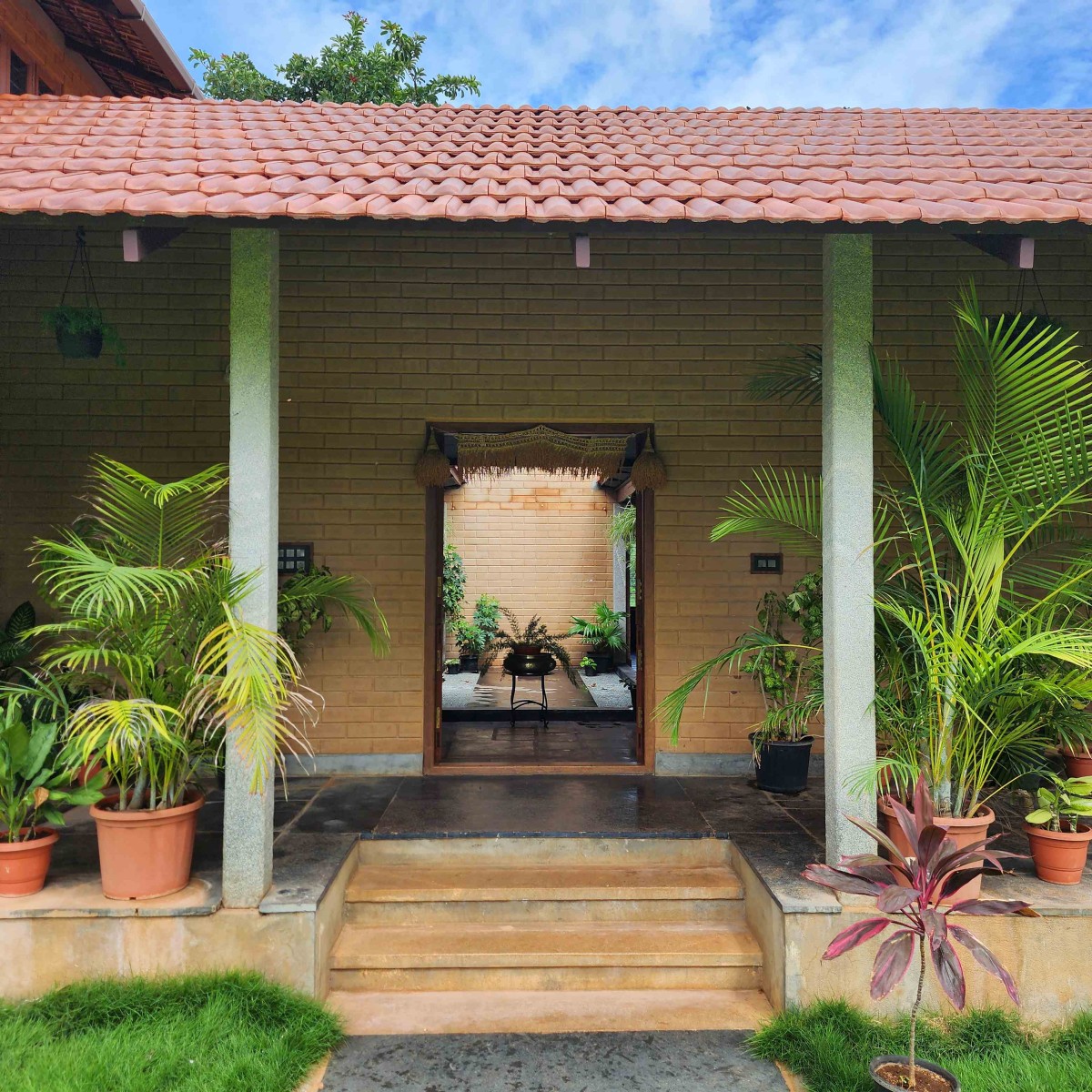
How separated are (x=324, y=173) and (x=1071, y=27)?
43.1m

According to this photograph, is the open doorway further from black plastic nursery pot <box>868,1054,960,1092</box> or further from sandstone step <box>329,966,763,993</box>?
black plastic nursery pot <box>868,1054,960,1092</box>

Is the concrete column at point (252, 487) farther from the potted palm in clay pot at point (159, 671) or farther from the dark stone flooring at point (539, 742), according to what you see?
the dark stone flooring at point (539, 742)

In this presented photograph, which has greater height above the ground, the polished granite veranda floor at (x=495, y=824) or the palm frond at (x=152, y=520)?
the palm frond at (x=152, y=520)

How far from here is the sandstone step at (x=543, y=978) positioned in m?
3.42

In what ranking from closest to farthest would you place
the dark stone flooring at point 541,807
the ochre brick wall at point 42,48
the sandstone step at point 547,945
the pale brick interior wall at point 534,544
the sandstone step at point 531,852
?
the sandstone step at point 547,945 → the sandstone step at point 531,852 → the dark stone flooring at point 541,807 → the ochre brick wall at point 42,48 → the pale brick interior wall at point 534,544

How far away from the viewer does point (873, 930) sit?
8.34ft

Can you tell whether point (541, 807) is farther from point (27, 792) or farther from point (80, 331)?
point (80, 331)

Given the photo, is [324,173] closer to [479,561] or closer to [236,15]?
[479,561]

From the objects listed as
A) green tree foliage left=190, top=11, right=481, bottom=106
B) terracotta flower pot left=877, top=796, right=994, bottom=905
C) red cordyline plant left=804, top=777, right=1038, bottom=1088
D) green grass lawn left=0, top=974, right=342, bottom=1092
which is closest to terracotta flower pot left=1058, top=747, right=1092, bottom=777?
terracotta flower pot left=877, top=796, right=994, bottom=905

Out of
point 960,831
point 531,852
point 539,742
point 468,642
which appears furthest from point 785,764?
point 468,642

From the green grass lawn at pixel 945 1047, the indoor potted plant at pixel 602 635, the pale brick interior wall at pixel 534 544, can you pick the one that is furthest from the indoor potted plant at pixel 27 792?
the pale brick interior wall at pixel 534 544

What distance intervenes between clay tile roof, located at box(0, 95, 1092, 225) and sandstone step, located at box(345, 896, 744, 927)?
9.26 ft

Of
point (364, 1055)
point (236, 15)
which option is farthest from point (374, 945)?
point (236, 15)

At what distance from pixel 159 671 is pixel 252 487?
874mm
